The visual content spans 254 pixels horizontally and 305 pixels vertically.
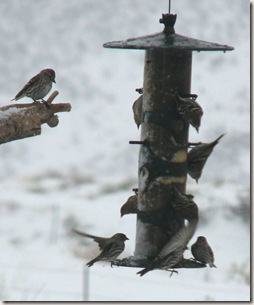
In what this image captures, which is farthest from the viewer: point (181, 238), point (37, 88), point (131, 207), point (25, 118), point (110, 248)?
point (37, 88)

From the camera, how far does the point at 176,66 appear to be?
18.0 feet

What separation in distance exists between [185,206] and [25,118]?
1350 millimetres

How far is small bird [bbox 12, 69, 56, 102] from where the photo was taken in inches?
273

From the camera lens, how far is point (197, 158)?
18.1 feet

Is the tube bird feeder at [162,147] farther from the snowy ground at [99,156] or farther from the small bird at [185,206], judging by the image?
the snowy ground at [99,156]

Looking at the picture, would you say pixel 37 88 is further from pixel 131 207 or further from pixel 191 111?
pixel 191 111

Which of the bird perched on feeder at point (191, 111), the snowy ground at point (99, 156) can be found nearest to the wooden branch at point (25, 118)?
the bird perched on feeder at point (191, 111)

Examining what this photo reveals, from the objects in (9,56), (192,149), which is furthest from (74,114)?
(192,149)

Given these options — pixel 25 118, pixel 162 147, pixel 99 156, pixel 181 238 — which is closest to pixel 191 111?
pixel 162 147

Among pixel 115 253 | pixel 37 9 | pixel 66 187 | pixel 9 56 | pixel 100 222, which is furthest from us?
pixel 37 9

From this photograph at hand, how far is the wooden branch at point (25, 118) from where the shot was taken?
19.4ft

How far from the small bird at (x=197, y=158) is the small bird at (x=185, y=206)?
157 mm

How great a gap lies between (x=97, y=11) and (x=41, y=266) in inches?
663

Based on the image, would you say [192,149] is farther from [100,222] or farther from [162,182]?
[100,222]
